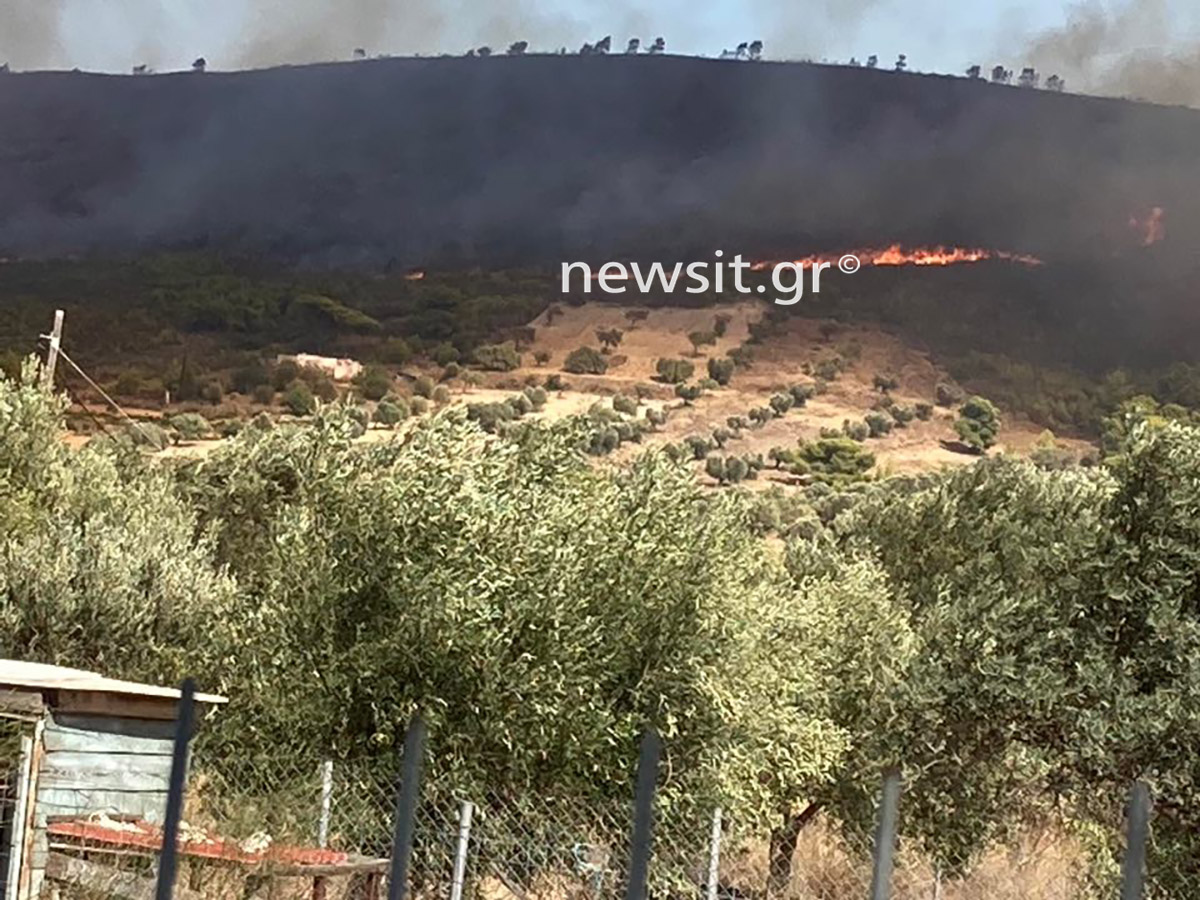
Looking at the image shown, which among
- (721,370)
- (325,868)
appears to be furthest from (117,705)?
(721,370)

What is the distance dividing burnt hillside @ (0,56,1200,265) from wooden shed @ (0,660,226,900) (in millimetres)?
80632

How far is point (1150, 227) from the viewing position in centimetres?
9050

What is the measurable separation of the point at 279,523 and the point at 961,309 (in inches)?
2914

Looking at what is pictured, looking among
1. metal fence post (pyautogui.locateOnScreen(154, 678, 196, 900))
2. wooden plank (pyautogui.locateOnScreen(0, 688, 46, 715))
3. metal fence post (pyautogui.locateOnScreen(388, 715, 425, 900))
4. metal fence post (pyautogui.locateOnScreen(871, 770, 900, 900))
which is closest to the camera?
metal fence post (pyautogui.locateOnScreen(871, 770, 900, 900))

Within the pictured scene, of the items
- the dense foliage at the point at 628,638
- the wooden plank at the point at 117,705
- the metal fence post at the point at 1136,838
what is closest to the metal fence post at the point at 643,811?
the metal fence post at the point at 1136,838

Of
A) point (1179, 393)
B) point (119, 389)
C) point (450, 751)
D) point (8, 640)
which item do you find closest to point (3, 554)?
point (8, 640)

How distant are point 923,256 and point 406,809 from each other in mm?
88959

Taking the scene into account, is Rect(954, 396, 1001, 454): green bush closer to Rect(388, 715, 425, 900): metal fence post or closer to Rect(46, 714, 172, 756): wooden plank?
Rect(46, 714, 172, 756): wooden plank

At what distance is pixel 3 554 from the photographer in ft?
60.3

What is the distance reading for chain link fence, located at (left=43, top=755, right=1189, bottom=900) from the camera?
26.9 feet

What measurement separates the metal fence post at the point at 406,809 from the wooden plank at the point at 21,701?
5.11 m

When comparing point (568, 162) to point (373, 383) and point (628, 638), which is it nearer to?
point (373, 383)

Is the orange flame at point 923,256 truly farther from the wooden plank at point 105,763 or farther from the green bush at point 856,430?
the wooden plank at point 105,763

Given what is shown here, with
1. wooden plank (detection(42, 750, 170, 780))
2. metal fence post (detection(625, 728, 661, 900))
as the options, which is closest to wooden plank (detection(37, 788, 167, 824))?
wooden plank (detection(42, 750, 170, 780))
